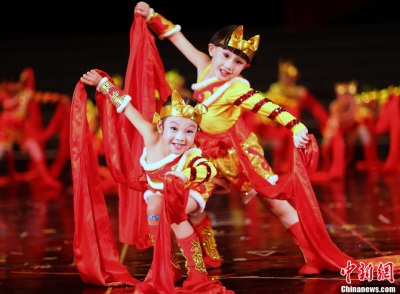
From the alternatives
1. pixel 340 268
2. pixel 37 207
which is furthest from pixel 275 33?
pixel 340 268

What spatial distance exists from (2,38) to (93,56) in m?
1.69

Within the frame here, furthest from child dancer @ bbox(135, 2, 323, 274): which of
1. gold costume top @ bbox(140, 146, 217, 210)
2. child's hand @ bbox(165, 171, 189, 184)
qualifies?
child's hand @ bbox(165, 171, 189, 184)

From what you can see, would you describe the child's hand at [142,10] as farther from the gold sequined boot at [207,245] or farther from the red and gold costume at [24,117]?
the red and gold costume at [24,117]

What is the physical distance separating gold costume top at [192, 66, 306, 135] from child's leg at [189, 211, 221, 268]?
0.42m

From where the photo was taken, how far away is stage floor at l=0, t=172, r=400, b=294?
2.86m

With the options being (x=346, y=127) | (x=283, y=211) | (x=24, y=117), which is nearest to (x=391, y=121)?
(x=346, y=127)

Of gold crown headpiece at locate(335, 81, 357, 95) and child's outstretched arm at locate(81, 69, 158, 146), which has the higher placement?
gold crown headpiece at locate(335, 81, 357, 95)

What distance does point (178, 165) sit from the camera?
2.80 m

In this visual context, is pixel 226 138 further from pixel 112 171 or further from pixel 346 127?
pixel 346 127

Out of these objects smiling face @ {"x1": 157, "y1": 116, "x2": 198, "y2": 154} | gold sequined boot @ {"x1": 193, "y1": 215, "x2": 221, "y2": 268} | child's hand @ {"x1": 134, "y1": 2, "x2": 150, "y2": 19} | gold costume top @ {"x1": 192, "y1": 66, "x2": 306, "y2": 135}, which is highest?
child's hand @ {"x1": 134, "y1": 2, "x2": 150, "y2": 19}

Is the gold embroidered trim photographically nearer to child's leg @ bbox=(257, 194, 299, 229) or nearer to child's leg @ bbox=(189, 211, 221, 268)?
child's leg @ bbox=(189, 211, 221, 268)

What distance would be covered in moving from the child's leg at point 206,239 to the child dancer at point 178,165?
0.23 metres

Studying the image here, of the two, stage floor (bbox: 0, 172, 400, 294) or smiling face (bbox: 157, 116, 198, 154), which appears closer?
smiling face (bbox: 157, 116, 198, 154)

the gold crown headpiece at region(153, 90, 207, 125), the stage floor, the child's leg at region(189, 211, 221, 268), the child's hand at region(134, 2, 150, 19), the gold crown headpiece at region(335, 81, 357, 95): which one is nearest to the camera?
the gold crown headpiece at region(153, 90, 207, 125)
